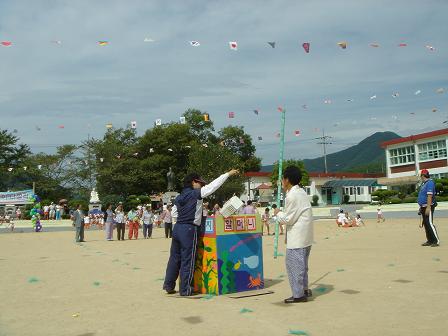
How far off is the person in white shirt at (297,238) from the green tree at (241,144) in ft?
188

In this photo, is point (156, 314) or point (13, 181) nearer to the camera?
point (156, 314)

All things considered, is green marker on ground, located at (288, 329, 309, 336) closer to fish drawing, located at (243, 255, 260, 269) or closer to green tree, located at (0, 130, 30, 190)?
fish drawing, located at (243, 255, 260, 269)

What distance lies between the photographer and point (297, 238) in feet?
21.5

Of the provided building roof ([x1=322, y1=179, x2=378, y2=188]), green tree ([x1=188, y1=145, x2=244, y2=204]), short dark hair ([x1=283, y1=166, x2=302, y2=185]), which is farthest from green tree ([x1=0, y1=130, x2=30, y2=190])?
short dark hair ([x1=283, y1=166, x2=302, y2=185])

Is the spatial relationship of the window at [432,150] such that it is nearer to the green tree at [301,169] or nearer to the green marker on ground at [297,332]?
the green tree at [301,169]

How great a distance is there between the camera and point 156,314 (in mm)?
6055

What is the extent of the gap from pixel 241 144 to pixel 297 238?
59769 millimetres

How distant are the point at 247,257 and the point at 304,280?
111cm

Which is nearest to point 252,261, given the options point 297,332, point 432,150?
point 297,332

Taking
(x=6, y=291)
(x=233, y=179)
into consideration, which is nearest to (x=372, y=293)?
(x=6, y=291)

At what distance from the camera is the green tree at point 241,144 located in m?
65.4

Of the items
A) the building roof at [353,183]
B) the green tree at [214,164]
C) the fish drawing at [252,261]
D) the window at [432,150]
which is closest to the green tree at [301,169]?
the building roof at [353,183]

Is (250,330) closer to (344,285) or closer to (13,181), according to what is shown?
(344,285)

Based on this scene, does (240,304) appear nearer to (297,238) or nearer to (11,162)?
(297,238)
